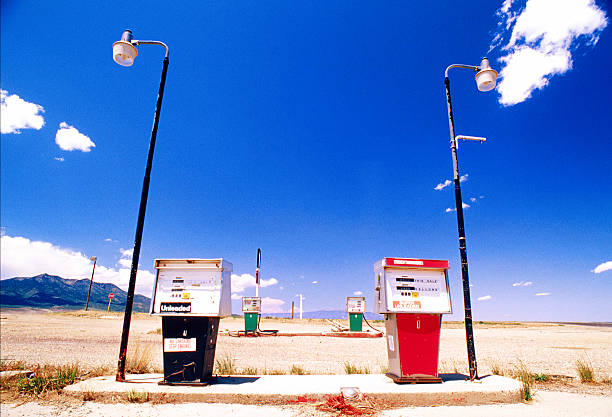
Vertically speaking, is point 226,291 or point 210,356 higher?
point 226,291

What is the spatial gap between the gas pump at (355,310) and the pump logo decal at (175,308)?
17191mm

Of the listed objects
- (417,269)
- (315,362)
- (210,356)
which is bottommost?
(315,362)

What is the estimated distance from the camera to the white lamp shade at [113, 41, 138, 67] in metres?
6.65

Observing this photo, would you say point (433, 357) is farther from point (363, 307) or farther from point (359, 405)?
point (363, 307)

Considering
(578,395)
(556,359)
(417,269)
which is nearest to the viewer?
(578,395)

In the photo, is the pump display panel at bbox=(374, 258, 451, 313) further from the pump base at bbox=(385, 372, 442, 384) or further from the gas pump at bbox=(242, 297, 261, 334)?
the gas pump at bbox=(242, 297, 261, 334)

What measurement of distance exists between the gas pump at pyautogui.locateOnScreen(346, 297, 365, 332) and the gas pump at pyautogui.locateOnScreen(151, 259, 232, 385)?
55.2ft

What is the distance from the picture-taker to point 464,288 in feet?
22.2

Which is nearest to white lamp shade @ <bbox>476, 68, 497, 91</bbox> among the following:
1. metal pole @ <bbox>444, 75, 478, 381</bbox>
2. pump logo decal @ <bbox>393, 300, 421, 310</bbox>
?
metal pole @ <bbox>444, 75, 478, 381</bbox>

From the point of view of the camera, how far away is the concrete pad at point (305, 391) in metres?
5.31

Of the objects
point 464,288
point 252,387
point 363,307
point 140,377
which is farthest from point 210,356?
point 363,307

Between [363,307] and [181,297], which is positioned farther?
[363,307]

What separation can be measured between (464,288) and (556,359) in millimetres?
7848

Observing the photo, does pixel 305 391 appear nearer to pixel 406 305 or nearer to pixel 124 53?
pixel 406 305
